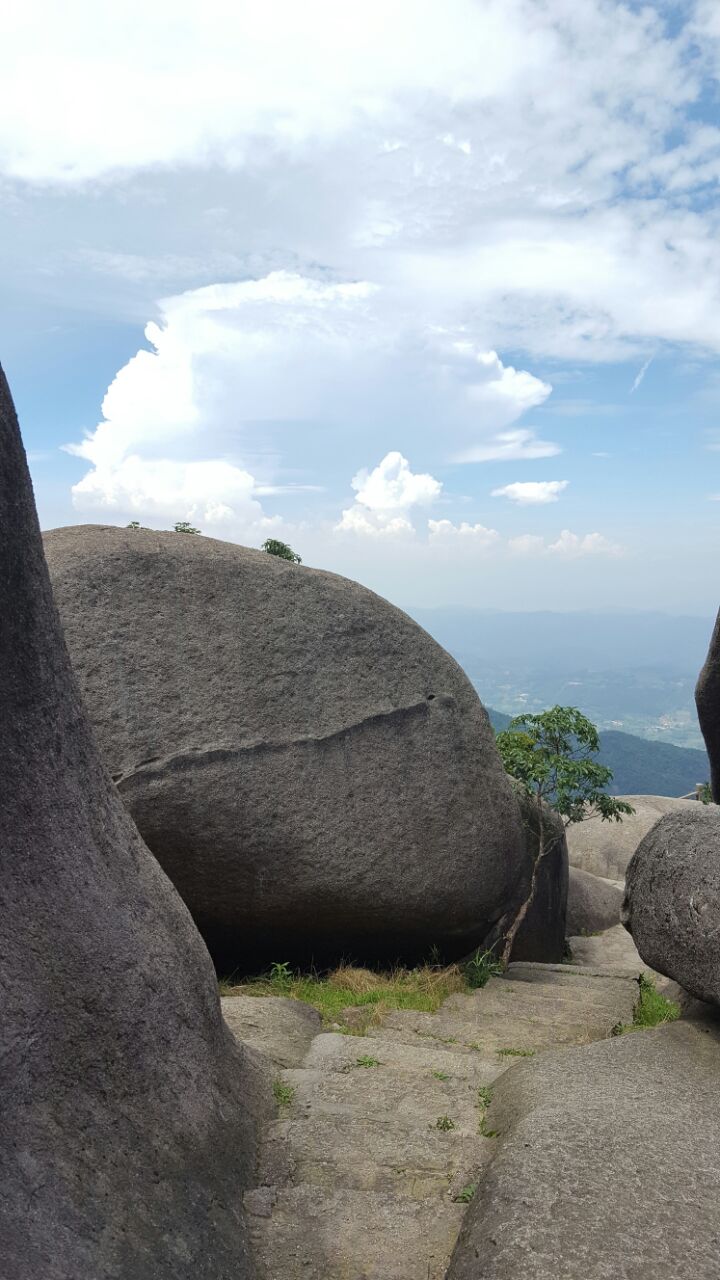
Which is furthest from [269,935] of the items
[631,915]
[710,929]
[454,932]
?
[710,929]

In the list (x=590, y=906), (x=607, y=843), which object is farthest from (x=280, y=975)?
(x=607, y=843)

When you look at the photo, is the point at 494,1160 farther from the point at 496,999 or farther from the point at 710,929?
the point at 496,999

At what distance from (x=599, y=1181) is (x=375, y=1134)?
1.55m

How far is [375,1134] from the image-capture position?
19.0 ft

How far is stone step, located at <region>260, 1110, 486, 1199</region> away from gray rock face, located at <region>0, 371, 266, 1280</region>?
1.30 feet

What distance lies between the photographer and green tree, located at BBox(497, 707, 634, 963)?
13.8m

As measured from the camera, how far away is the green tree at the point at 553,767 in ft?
45.3

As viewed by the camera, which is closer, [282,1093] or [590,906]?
[282,1093]

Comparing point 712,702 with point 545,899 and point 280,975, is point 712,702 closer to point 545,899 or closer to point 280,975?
point 545,899

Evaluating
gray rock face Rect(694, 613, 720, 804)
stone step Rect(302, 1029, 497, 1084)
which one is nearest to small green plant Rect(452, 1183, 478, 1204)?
stone step Rect(302, 1029, 497, 1084)

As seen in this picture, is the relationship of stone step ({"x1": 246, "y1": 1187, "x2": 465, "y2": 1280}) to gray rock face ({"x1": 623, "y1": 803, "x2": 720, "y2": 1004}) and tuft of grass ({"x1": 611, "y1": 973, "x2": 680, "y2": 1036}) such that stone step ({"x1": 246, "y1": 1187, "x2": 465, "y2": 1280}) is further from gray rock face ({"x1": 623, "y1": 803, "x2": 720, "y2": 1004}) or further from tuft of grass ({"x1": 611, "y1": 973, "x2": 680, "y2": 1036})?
tuft of grass ({"x1": 611, "y1": 973, "x2": 680, "y2": 1036})

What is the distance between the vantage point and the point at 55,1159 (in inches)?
158

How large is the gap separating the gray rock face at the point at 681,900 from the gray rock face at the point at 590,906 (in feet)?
38.6

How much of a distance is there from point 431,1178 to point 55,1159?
2.32m
